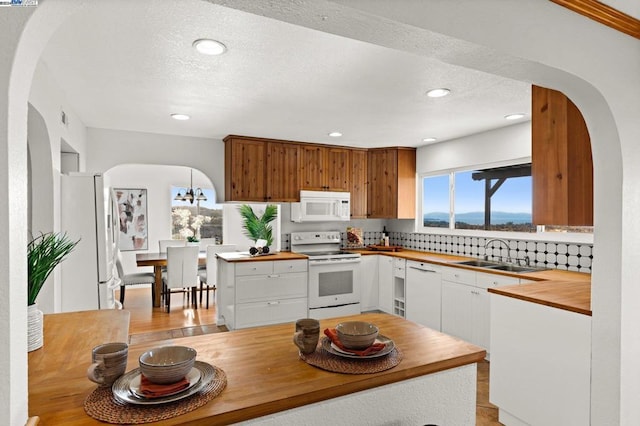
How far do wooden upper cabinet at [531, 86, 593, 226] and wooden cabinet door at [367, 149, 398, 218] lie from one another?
3.05 m

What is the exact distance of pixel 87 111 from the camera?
3.59 metres

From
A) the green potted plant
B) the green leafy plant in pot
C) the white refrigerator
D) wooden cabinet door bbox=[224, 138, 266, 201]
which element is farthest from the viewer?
the green leafy plant in pot

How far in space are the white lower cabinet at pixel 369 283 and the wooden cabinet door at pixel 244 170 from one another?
5.54 feet

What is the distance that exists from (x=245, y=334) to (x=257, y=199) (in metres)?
3.31

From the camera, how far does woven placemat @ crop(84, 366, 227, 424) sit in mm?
930

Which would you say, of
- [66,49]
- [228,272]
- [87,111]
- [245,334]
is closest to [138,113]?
[87,111]

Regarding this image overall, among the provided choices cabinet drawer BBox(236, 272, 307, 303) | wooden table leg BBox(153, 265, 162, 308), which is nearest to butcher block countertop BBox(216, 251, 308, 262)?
cabinet drawer BBox(236, 272, 307, 303)

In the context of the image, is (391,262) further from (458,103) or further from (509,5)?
(509,5)

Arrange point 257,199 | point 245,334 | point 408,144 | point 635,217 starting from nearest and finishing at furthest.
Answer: point 245,334 < point 635,217 < point 257,199 < point 408,144

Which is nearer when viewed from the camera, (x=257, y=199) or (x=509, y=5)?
(x=509, y=5)

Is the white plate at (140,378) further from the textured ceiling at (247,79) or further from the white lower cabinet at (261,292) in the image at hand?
the white lower cabinet at (261,292)

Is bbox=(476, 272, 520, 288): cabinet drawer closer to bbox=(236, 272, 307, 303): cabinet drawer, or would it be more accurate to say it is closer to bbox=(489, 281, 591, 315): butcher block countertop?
bbox=(489, 281, 591, 315): butcher block countertop

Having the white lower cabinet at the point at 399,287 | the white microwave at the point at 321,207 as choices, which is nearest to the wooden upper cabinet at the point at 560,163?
the white lower cabinet at the point at 399,287

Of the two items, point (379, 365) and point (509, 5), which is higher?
point (509, 5)
